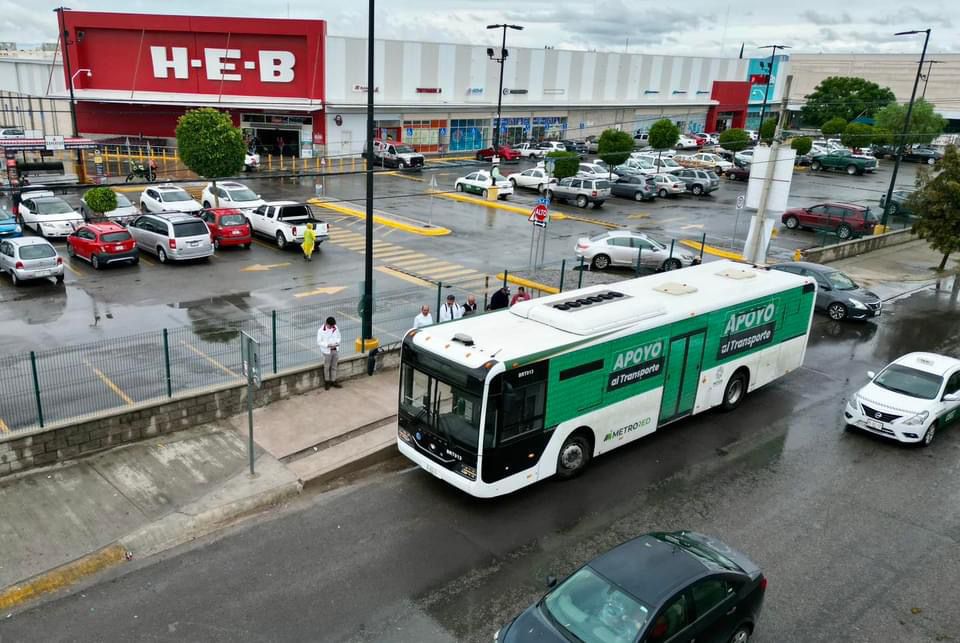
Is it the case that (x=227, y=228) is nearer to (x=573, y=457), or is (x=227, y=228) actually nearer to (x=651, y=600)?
(x=573, y=457)

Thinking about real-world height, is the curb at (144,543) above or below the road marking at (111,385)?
below

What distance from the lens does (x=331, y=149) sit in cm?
5462

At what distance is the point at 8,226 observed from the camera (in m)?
28.1

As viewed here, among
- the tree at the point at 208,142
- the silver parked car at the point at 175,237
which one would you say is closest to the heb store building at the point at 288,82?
the tree at the point at 208,142

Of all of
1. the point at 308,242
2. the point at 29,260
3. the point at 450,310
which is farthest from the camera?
the point at 308,242

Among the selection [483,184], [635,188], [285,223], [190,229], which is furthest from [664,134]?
[190,229]

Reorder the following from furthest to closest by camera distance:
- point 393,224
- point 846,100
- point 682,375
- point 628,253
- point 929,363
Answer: point 846,100 < point 393,224 < point 628,253 < point 929,363 < point 682,375

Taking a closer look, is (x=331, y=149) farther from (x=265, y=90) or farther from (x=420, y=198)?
(x=420, y=198)

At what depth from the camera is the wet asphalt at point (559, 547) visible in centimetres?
922

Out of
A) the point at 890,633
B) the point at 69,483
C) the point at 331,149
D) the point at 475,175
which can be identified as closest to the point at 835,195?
the point at 475,175

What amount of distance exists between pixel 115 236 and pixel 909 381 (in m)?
23.8

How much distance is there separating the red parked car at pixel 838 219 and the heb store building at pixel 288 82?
81.6 feet

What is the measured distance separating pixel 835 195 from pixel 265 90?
A: 39701 millimetres

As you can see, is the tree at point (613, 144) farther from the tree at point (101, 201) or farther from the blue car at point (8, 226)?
the blue car at point (8, 226)
